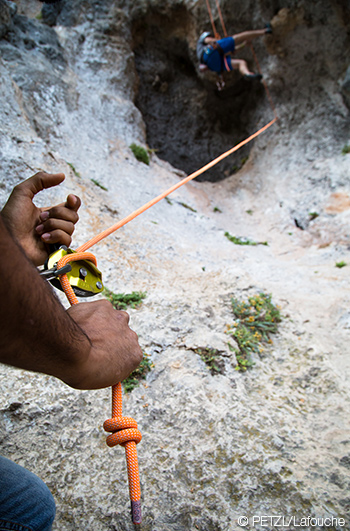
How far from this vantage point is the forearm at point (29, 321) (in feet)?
2.27

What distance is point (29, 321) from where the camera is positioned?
72 centimetres

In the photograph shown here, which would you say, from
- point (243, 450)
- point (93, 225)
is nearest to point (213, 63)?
point (93, 225)

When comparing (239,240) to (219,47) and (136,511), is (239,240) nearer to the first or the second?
(219,47)

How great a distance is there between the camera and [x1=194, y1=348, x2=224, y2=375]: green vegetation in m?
2.55

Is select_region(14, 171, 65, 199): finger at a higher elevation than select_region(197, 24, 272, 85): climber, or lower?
lower

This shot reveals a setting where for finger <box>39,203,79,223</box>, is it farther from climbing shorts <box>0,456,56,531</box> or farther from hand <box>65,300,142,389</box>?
climbing shorts <box>0,456,56,531</box>

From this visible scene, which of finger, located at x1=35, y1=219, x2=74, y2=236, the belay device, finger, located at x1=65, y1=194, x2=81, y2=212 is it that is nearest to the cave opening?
finger, located at x1=65, y1=194, x2=81, y2=212

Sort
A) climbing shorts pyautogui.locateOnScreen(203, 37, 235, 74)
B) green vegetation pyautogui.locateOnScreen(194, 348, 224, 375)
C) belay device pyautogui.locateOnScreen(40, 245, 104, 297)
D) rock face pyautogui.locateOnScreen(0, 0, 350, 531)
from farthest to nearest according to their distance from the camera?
climbing shorts pyautogui.locateOnScreen(203, 37, 235, 74)
green vegetation pyautogui.locateOnScreen(194, 348, 224, 375)
rock face pyautogui.locateOnScreen(0, 0, 350, 531)
belay device pyautogui.locateOnScreen(40, 245, 104, 297)

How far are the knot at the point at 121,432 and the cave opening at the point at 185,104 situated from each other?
34.0 feet

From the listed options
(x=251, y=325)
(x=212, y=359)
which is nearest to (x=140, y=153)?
(x=251, y=325)

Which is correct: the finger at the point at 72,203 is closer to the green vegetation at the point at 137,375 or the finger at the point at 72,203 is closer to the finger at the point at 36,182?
the finger at the point at 36,182

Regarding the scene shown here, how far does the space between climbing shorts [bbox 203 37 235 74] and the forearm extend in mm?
8556

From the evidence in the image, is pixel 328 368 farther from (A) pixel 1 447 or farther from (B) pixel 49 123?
(B) pixel 49 123

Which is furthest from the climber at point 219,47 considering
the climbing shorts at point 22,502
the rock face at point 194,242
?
the climbing shorts at point 22,502
